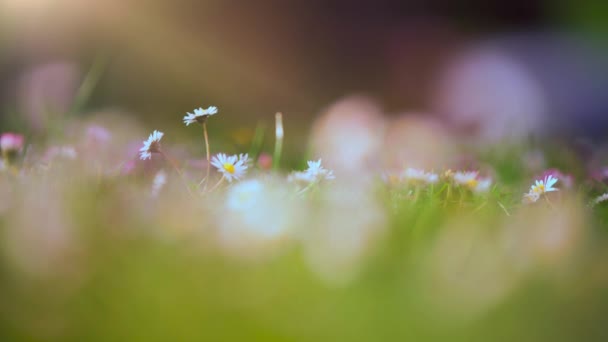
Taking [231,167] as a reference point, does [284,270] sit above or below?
below

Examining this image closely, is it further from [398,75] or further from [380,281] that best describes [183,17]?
[380,281]

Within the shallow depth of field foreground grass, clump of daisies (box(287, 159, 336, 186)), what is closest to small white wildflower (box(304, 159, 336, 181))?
clump of daisies (box(287, 159, 336, 186))

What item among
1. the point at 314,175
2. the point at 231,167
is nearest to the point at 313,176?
the point at 314,175

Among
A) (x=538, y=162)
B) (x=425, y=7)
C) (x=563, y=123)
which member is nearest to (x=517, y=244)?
(x=538, y=162)

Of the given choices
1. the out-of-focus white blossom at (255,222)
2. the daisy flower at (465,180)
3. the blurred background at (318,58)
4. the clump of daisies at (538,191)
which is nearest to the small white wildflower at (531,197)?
the clump of daisies at (538,191)

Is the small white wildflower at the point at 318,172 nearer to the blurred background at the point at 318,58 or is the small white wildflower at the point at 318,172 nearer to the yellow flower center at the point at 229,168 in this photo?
the yellow flower center at the point at 229,168

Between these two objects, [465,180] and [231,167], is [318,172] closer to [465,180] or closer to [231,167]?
[231,167]
